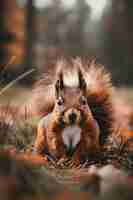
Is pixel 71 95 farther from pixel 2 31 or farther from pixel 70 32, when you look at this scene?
pixel 2 31

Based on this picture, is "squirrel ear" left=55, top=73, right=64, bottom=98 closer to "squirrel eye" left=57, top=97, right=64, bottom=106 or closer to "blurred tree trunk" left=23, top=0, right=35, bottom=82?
"squirrel eye" left=57, top=97, right=64, bottom=106

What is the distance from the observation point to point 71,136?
79.7 inches

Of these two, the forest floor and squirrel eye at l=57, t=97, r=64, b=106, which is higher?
squirrel eye at l=57, t=97, r=64, b=106

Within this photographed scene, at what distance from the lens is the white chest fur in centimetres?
201

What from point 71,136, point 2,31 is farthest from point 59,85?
point 2,31

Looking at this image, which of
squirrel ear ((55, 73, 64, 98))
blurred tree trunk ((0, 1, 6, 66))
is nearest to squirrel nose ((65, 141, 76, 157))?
squirrel ear ((55, 73, 64, 98))

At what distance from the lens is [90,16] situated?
204 cm

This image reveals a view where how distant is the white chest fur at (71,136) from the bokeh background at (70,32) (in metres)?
0.31

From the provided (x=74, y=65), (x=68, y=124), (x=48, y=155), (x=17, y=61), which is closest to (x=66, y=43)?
(x=74, y=65)

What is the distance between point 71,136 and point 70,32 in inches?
21.1

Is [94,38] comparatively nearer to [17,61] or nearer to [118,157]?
[17,61]

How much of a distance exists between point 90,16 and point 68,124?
564 millimetres

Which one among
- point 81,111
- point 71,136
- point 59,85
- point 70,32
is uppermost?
point 70,32

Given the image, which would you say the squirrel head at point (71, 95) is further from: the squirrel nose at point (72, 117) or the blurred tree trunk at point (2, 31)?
the blurred tree trunk at point (2, 31)
